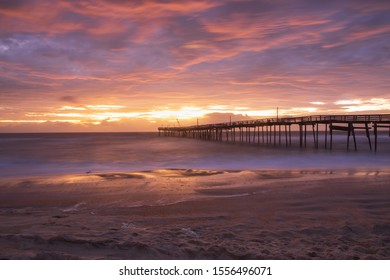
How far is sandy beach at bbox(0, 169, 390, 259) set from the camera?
15.6 ft

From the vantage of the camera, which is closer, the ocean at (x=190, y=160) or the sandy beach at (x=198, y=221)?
the sandy beach at (x=198, y=221)

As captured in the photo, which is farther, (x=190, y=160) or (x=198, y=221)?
(x=190, y=160)

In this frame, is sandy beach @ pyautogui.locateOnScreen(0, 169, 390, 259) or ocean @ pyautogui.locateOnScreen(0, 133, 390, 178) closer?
sandy beach @ pyautogui.locateOnScreen(0, 169, 390, 259)

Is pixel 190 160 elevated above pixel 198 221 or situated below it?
below

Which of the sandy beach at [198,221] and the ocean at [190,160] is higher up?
the sandy beach at [198,221]

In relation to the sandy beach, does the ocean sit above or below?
below

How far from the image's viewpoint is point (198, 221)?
675cm

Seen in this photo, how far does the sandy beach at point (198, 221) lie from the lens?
4.76 m

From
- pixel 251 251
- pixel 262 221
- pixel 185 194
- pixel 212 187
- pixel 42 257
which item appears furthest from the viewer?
pixel 212 187

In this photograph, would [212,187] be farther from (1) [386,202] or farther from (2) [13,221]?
(2) [13,221]

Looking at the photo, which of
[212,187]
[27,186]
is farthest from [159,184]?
[27,186]

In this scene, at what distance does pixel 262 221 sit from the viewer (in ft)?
21.9
